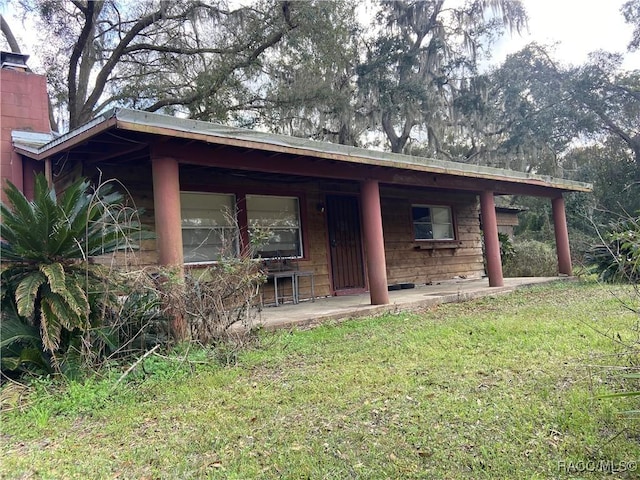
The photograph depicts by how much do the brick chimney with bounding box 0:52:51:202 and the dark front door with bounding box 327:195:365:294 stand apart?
5.16 m

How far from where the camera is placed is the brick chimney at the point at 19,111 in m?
6.47

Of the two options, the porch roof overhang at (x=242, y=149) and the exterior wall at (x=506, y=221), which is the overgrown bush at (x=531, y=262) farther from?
the porch roof overhang at (x=242, y=149)

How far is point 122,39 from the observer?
11367 millimetres

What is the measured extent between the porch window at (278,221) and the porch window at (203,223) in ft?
1.65

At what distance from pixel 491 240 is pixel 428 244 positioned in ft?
6.82

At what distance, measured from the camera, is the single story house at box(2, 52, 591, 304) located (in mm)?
4762

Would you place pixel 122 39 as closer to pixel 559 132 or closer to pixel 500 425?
pixel 500 425

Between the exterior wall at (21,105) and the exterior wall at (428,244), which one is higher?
the exterior wall at (21,105)

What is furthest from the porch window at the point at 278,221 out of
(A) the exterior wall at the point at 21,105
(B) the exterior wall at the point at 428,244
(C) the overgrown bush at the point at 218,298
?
(A) the exterior wall at the point at 21,105

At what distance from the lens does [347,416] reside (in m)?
2.79

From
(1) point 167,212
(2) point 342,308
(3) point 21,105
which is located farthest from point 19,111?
(2) point 342,308

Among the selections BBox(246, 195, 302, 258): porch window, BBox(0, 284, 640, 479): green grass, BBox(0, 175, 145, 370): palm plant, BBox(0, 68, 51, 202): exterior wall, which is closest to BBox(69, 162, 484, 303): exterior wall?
BBox(246, 195, 302, 258): porch window

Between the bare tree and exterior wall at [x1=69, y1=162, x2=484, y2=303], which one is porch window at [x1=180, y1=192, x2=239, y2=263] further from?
the bare tree

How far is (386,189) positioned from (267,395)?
7.34 metres
